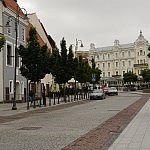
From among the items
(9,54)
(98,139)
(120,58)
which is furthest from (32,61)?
(120,58)

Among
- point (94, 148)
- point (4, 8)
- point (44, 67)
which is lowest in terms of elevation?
point (94, 148)

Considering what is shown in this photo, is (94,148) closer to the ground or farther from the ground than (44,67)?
closer to the ground

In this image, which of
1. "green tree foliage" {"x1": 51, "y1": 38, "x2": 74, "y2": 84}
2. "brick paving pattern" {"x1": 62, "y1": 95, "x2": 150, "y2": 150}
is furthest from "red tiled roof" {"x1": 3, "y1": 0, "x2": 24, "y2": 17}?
"brick paving pattern" {"x1": 62, "y1": 95, "x2": 150, "y2": 150}

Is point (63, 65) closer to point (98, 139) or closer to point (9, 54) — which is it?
point (9, 54)

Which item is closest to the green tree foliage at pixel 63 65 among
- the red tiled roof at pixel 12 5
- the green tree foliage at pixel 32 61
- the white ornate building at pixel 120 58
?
the red tiled roof at pixel 12 5

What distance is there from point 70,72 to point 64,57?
195 centimetres

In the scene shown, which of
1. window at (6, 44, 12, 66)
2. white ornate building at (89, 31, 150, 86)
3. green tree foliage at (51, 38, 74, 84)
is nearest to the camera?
green tree foliage at (51, 38, 74, 84)

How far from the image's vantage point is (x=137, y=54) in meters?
139

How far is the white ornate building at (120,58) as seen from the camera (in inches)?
5421

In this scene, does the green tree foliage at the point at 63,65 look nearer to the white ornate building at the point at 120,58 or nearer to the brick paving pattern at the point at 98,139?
the brick paving pattern at the point at 98,139

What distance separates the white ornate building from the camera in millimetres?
137700

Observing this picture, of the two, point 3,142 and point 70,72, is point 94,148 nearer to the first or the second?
point 3,142

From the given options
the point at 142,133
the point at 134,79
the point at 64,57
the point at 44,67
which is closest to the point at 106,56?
the point at 134,79

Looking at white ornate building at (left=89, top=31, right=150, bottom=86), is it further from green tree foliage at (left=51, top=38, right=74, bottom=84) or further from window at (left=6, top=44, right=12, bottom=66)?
window at (left=6, top=44, right=12, bottom=66)
